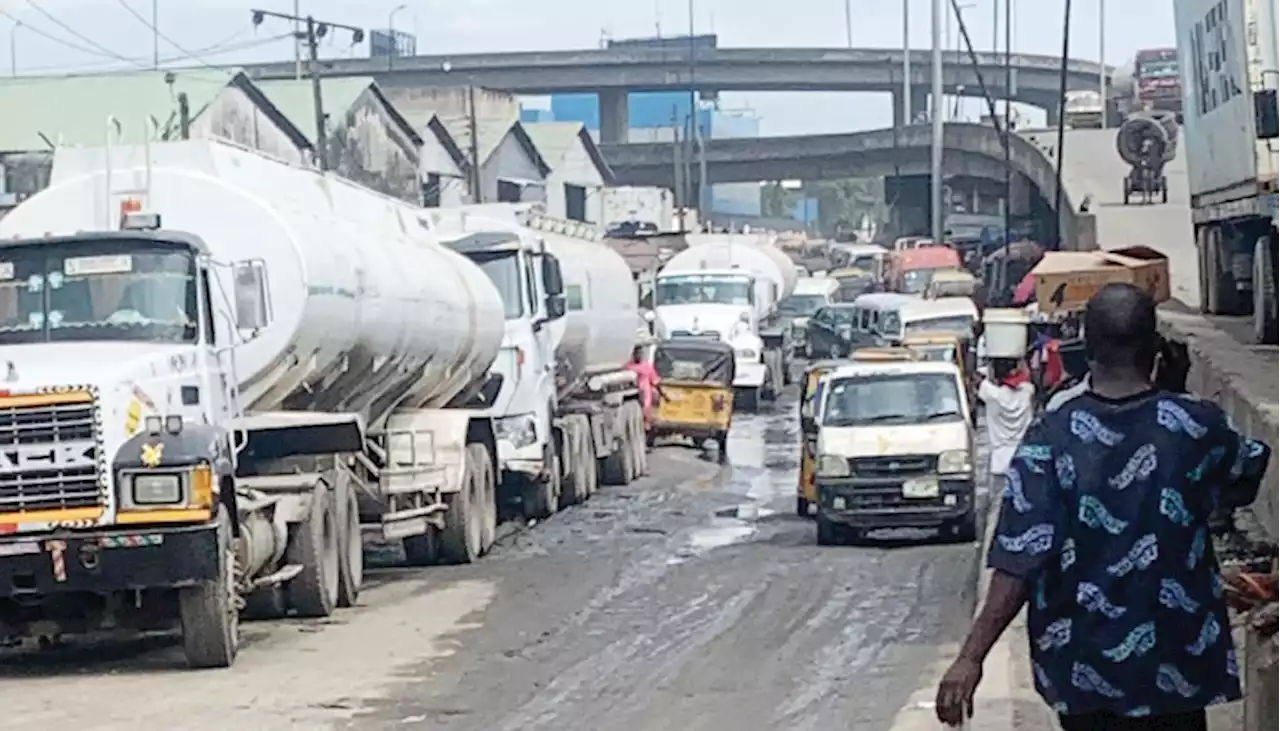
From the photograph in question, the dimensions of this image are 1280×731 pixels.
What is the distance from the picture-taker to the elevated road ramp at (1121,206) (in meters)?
44.6

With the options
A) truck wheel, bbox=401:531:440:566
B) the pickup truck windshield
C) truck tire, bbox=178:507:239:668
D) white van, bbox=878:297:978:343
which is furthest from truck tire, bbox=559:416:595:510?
truck tire, bbox=178:507:239:668

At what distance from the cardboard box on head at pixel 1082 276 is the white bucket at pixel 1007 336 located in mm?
988

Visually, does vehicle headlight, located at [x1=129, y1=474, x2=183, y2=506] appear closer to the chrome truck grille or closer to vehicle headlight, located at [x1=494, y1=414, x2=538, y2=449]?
the chrome truck grille

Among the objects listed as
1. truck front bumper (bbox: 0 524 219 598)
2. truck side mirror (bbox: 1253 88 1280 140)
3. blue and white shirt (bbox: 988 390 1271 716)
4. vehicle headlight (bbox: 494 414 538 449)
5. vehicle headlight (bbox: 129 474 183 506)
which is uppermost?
truck side mirror (bbox: 1253 88 1280 140)

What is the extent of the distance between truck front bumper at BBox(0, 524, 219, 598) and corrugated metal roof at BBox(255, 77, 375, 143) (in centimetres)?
5246

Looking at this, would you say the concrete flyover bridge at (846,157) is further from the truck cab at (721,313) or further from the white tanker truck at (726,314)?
the truck cab at (721,313)

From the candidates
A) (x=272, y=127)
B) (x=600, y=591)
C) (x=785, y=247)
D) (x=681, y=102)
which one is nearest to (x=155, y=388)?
(x=600, y=591)

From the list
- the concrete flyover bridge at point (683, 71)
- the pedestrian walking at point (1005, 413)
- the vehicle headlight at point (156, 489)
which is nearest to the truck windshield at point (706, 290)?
the pedestrian walking at point (1005, 413)

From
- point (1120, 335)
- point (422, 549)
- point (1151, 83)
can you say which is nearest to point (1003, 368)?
point (422, 549)

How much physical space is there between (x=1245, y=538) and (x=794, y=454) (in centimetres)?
2501

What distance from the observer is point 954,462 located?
23.2 m

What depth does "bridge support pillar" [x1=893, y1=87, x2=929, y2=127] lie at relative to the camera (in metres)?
110

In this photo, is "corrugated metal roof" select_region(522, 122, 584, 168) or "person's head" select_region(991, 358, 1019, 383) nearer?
"person's head" select_region(991, 358, 1019, 383)

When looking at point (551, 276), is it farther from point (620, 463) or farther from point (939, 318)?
point (939, 318)
